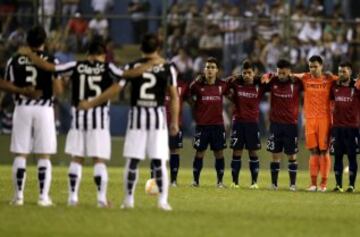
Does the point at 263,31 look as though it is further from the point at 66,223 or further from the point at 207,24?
the point at 66,223

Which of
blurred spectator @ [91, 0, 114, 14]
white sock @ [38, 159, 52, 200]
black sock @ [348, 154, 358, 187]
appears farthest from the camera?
blurred spectator @ [91, 0, 114, 14]

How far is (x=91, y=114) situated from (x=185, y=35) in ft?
49.7

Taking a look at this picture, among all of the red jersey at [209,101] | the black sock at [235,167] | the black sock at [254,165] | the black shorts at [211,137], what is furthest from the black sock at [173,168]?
the black sock at [254,165]

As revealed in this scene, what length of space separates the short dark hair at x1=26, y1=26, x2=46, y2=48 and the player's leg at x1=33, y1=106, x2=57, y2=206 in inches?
33.3

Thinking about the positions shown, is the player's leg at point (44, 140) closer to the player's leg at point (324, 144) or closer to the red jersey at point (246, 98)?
the red jersey at point (246, 98)

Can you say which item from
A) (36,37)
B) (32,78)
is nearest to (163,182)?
(32,78)

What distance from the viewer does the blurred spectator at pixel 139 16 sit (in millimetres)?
30328

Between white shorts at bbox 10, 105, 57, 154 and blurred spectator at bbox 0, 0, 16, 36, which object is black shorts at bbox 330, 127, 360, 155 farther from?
blurred spectator at bbox 0, 0, 16, 36

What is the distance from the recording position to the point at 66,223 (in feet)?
44.1

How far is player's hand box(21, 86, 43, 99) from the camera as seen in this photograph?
15.3m

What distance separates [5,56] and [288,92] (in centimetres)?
1107

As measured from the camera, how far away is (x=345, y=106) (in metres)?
20.8

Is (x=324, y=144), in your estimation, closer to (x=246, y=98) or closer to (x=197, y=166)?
(x=246, y=98)

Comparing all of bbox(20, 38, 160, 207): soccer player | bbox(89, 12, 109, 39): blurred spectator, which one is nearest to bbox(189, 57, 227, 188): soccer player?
bbox(20, 38, 160, 207): soccer player
